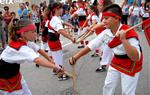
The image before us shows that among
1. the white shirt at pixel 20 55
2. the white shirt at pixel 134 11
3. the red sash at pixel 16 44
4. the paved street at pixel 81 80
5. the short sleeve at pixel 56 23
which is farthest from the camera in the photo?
the white shirt at pixel 134 11

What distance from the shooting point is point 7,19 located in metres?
12.3

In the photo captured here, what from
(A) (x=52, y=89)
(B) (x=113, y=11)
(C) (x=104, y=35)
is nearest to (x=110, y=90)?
(C) (x=104, y=35)

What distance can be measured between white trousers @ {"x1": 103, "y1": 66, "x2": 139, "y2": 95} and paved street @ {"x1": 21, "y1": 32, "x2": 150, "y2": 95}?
170 cm

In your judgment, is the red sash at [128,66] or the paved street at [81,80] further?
the paved street at [81,80]

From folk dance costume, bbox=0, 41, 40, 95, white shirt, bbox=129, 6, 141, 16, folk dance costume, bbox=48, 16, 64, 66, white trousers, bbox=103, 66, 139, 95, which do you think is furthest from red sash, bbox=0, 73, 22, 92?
white shirt, bbox=129, 6, 141, 16

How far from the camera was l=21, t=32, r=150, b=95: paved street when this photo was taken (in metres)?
6.22

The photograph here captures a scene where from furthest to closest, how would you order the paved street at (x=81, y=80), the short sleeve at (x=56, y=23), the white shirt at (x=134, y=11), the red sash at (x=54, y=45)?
the white shirt at (x=134, y=11) < the red sash at (x=54, y=45) < the short sleeve at (x=56, y=23) < the paved street at (x=81, y=80)

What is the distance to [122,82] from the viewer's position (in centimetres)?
414

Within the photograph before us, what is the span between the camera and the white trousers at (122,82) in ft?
13.3

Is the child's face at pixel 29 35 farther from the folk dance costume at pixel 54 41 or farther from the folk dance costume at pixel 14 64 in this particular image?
the folk dance costume at pixel 54 41

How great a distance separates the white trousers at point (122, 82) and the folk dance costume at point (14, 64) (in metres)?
1.09

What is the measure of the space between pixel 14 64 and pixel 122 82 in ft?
4.64

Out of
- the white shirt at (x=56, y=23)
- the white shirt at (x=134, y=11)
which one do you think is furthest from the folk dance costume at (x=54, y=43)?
the white shirt at (x=134, y=11)

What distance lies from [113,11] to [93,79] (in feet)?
10.8
